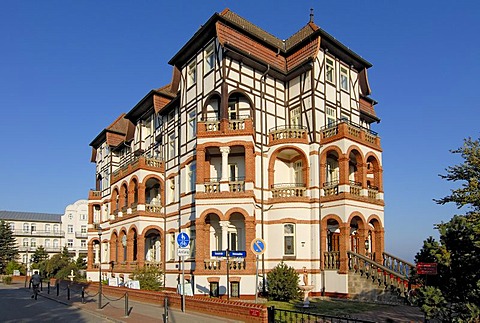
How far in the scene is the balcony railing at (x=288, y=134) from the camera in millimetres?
27672

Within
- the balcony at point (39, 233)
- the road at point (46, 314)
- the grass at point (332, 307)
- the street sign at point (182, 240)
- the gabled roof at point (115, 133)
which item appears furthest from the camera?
the balcony at point (39, 233)

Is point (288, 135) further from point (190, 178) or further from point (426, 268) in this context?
point (426, 268)

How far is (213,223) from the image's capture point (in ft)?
91.4

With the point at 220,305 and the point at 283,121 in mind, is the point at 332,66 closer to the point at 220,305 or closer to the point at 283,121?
the point at 283,121

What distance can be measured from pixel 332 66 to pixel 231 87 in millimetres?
7178

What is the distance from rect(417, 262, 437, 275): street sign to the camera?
400 inches

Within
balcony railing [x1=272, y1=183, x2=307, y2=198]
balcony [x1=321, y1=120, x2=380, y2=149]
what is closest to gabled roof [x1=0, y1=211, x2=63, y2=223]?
balcony railing [x1=272, y1=183, x2=307, y2=198]

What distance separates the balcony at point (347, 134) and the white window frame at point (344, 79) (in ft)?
10.2

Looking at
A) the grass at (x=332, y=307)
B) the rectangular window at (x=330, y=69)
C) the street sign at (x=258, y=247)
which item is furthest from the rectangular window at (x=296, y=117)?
the street sign at (x=258, y=247)

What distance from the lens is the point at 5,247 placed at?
3115 inches

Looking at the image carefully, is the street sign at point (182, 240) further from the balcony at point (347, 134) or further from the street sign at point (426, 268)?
the balcony at point (347, 134)

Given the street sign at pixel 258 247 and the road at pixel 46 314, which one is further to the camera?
the road at pixel 46 314

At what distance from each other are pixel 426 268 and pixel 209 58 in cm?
2157

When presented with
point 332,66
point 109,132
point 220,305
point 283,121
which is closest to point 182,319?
point 220,305
